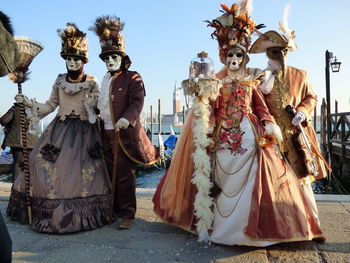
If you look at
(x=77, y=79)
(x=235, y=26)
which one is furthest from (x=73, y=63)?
(x=235, y=26)

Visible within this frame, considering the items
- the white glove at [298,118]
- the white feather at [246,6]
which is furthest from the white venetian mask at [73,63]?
the white glove at [298,118]

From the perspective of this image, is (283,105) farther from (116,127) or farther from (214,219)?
(116,127)

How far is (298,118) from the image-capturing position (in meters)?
3.19

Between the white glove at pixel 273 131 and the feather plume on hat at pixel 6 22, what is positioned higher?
the feather plume on hat at pixel 6 22

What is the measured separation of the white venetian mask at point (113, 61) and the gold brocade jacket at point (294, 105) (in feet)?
5.55

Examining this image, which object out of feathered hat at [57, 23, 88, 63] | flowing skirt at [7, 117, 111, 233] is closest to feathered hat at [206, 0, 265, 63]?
feathered hat at [57, 23, 88, 63]

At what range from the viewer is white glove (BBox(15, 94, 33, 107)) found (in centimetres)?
349

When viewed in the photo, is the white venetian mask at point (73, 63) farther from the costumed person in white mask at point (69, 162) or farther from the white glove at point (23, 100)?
the white glove at point (23, 100)

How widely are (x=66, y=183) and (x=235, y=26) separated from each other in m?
2.35

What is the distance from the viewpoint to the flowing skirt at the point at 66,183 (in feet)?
10.5

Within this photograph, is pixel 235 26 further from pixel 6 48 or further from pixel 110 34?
pixel 6 48

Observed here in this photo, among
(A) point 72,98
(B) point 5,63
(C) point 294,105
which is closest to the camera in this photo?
(B) point 5,63

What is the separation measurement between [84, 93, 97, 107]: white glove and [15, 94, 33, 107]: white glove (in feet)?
2.07

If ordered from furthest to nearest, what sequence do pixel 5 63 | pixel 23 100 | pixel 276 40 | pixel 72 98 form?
pixel 72 98, pixel 23 100, pixel 276 40, pixel 5 63
